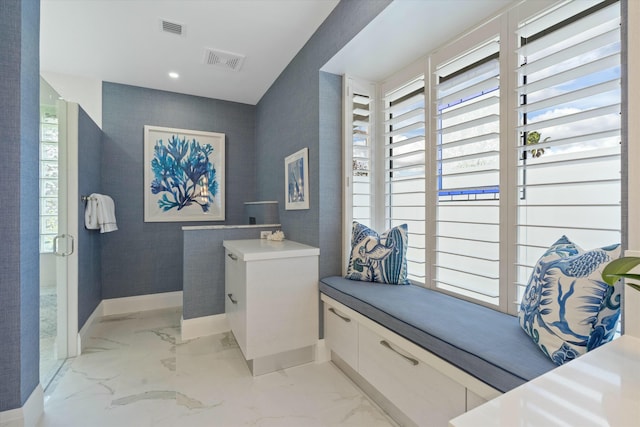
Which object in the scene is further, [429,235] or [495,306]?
[429,235]

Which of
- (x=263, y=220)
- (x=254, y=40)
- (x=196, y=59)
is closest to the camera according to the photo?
(x=254, y=40)

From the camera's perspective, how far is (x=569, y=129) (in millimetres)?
1266

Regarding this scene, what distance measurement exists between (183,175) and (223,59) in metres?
1.42

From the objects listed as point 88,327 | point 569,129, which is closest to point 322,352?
point 569,129

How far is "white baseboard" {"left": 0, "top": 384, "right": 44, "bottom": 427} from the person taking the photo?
1414mm

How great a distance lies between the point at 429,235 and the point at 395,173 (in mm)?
574

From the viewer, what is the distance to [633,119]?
0.87 meters

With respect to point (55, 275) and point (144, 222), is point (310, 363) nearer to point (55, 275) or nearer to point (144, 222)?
point (55, 275)

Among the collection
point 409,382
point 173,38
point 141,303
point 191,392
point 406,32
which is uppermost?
point 173,38

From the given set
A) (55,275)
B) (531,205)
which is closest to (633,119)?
(531,205)

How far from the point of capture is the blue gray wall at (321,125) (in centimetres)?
193

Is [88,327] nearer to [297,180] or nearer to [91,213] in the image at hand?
[91,213]

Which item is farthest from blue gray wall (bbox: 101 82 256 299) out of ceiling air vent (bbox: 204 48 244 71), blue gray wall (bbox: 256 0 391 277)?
blue gray wall (bbox: 256 0 391 277)

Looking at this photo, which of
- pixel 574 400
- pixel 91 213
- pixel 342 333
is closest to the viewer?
pixel 574 400
